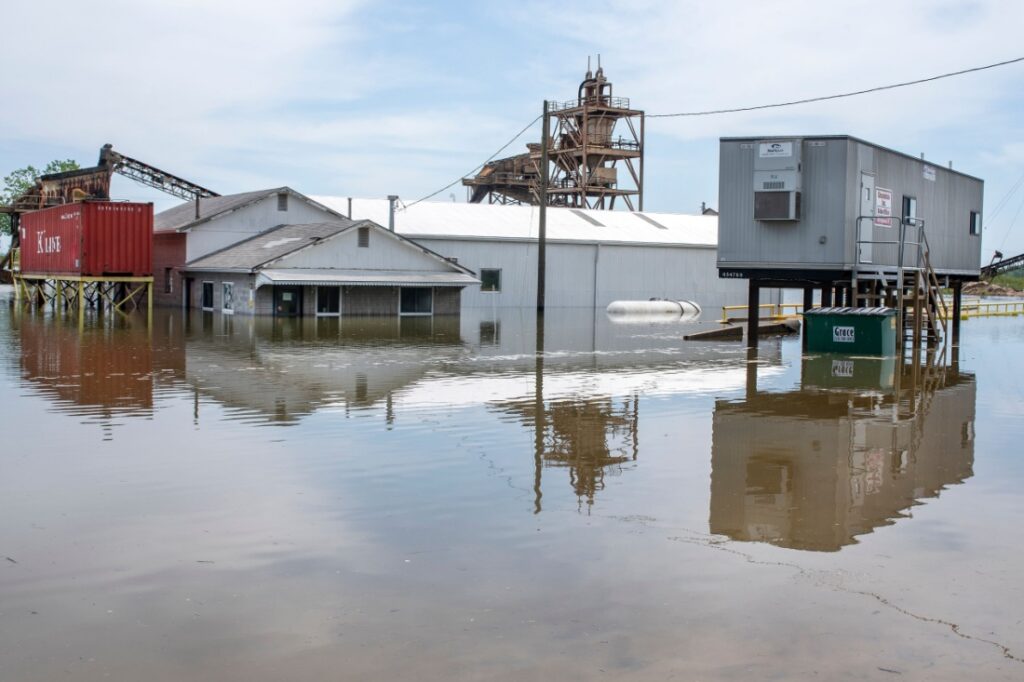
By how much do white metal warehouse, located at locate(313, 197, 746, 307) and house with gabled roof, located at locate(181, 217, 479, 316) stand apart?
4.93 m

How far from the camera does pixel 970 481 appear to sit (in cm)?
1068

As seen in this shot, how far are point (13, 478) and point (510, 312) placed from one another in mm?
39854

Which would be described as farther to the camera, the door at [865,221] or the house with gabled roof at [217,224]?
the house with gabled roof at [217,224]

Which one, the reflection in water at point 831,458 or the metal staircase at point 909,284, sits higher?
the metal staircase at point 909,284

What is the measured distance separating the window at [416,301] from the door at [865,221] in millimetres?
23608

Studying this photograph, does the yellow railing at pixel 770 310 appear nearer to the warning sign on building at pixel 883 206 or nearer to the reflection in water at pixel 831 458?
the warning sign on building at pixel 883 206

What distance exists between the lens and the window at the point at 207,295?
158 ft

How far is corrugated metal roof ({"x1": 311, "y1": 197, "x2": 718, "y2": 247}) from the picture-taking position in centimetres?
5397

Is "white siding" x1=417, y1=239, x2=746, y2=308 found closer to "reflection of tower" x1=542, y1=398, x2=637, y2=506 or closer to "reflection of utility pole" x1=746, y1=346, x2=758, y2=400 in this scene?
"reflection of utility pole" x1=746, y1=346, x2=758, y2=400

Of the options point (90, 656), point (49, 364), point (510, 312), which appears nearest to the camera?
point (90, 656)

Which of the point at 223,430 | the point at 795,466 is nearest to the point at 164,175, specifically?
the point at 223,430

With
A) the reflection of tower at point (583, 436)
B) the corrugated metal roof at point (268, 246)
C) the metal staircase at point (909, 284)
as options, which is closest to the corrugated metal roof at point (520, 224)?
the corrugated metal roof at point (268, 246)

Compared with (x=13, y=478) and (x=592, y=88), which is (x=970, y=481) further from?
(x=592, y=88)

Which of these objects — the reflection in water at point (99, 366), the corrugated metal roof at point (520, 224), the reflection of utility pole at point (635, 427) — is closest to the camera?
the reflection of utility pole at point (635, 427)
